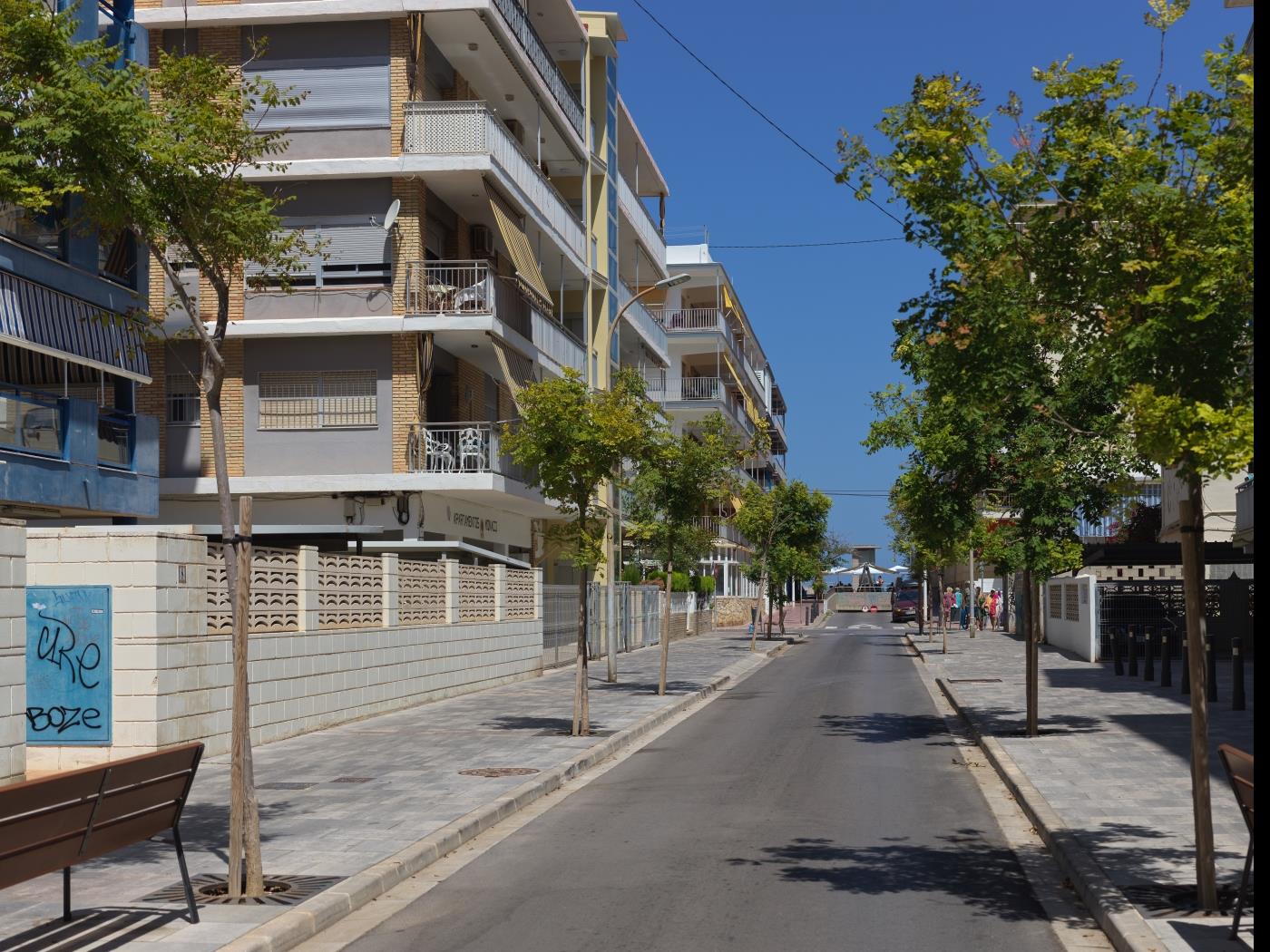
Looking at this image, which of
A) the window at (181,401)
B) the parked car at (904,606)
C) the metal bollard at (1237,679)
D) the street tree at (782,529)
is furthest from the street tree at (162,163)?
the parked car at (904,606)

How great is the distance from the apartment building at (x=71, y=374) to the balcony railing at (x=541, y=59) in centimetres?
870

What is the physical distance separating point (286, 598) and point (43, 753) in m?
4.30

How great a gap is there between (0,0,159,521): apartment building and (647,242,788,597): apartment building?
34372mm

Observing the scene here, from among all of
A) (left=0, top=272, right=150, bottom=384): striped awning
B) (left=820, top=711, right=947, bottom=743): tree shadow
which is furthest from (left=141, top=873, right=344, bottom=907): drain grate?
(left=0, top=272, right=150, bottom=384): striped awning

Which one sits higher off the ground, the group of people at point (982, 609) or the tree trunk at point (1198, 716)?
the tree trunk at point (1198, 716)

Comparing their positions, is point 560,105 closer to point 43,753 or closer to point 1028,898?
point 43,753

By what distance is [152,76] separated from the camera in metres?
10.0

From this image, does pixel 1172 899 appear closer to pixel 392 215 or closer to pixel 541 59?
pixel 392 215

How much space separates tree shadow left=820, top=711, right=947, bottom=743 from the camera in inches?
779

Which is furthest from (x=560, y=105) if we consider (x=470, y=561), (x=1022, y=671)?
(x=1022, y=671)

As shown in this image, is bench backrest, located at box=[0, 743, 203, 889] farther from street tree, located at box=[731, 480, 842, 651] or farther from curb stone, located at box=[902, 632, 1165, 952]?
street tree, located at box=[731, 480, 842, 651]

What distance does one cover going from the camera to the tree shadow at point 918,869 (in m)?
9.02

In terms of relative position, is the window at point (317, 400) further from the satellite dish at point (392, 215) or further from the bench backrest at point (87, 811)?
the bench backrest at point (87, 811)

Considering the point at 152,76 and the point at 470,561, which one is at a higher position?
the point at 152,76
